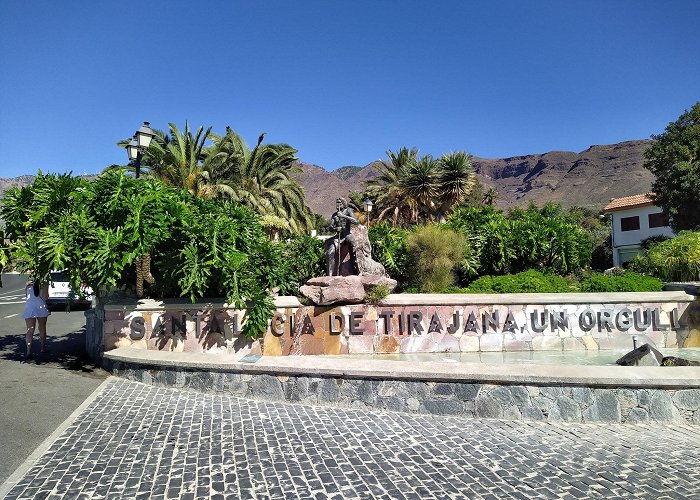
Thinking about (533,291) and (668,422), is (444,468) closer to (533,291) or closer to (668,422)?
(668,422)

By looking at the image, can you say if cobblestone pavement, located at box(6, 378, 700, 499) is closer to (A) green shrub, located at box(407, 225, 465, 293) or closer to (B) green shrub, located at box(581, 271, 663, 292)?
(B) green shrub, located at box(581, 271, 663, 292)

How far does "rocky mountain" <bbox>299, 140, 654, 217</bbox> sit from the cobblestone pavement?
286 feet

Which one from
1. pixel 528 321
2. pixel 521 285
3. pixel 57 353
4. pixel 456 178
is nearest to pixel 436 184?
pixel 456 178

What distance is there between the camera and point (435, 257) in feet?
43.5

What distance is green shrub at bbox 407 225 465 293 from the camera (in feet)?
43.2

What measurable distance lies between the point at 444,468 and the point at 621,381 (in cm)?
266

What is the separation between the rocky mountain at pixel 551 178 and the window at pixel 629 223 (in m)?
46.7

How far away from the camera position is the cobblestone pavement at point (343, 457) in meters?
3.99

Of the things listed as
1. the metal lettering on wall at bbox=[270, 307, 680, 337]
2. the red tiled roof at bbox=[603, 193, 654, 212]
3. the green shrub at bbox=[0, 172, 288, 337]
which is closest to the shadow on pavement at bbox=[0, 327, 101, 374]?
the green shrub at bbox=[0, 172, 288, 337]

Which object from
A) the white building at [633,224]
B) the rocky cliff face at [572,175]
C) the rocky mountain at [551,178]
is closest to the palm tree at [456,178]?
the white building at [633,224]

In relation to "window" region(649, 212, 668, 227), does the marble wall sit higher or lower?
lower

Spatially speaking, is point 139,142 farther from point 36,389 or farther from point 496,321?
point 496,321

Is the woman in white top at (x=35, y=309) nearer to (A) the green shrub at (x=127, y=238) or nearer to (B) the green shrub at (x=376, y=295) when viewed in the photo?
(A) the green shrub at (x=127, y=238)

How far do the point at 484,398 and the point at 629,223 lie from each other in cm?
4445
